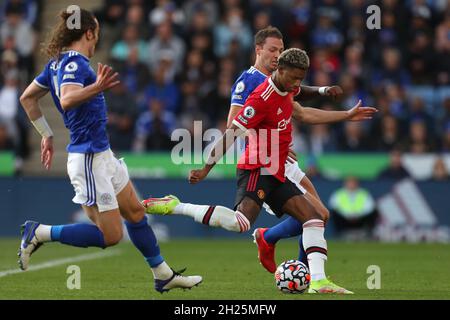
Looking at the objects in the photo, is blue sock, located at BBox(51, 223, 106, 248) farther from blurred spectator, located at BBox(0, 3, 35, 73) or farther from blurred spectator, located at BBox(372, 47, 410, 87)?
blurred spectator, located at BBox(0, 3, 35, 73)

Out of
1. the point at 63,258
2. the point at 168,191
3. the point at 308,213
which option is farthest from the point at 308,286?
the point at 168,191

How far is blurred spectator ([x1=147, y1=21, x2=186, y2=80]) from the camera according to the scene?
2052 centimetres

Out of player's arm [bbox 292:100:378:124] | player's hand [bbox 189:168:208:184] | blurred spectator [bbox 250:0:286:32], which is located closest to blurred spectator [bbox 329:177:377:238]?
blurred spectator [bbox 250:0:286:32]

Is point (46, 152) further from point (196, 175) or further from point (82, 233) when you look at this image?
point (196, 175)

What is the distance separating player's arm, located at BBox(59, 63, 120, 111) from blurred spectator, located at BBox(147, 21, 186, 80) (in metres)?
12.2

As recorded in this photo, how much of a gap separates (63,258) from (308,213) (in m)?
5.48

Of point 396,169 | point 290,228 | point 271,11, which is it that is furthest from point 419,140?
point 290,228

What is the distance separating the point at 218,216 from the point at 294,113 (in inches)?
58.6

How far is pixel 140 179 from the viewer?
1836 centimetres

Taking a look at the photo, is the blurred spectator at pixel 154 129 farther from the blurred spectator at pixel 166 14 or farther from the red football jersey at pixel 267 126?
the red football jersey at pixel 267 126

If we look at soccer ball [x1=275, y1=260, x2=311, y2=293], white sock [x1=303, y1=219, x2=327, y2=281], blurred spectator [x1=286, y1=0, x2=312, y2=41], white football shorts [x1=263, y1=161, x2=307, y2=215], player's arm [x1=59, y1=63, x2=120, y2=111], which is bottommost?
soccer ball [x1=275, y1=260, x2=311, y2=293]

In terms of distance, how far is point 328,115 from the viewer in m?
9.90

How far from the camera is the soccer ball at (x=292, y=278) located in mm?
9156

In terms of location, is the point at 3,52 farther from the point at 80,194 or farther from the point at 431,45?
the point at 80,194
